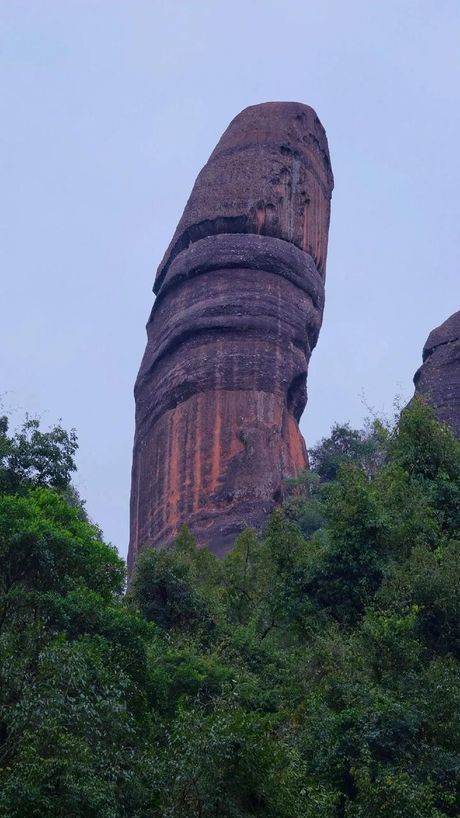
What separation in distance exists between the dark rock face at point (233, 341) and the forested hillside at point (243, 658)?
554 centimetres

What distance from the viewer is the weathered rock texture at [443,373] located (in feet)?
118

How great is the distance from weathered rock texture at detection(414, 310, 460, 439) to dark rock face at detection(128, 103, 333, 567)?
3.61 m

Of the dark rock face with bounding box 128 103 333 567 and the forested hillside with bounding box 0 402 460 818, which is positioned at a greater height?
the dark rock face with bounding box 128 103 333 567

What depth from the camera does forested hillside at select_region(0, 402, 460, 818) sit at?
40.9ft

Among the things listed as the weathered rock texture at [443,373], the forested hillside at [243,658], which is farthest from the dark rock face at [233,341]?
the forested hillside at [243,658]

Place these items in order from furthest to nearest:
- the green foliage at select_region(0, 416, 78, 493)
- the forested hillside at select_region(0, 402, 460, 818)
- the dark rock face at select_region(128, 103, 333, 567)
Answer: the dark rock face at select_region(128, 103, 333, 567)
the green foliage at select_region(0, 416, 78, 493)
the forested hillside at select_region(0, 402, 460, 818)

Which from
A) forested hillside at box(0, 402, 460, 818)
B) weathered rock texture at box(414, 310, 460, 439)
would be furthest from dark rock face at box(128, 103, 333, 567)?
forested hillside at box(0, 402, 460, 818)

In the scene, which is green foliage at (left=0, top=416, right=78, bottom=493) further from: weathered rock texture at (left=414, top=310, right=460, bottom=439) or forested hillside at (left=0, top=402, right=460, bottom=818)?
weathered rock texture at (left=414, top=310, right=460, bottom=439)

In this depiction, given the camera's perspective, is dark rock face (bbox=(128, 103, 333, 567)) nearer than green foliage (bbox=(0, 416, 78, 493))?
No

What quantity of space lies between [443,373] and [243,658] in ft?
64.4

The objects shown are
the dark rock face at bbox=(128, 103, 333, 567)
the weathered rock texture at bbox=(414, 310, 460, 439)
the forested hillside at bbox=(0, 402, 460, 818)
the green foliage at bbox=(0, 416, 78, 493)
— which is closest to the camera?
the forested hillside at bbox=(0, 402, 460, 818)

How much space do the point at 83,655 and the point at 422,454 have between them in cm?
1095

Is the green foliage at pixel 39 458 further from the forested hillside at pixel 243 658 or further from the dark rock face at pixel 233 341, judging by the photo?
the dark rock face at pixel 233 341

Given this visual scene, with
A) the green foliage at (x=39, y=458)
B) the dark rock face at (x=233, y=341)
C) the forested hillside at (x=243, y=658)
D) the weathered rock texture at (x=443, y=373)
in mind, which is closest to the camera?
the forested hillside at (x=243, y=658)
